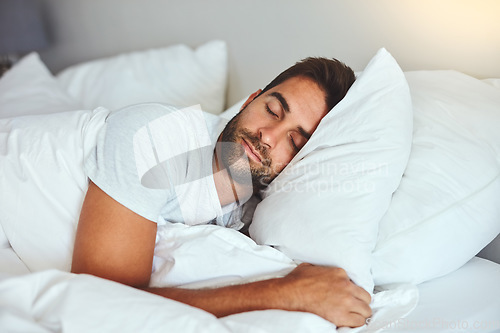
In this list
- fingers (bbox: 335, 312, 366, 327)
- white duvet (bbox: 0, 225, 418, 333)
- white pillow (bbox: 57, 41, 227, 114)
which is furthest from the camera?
white pillow (bbox: 57, 41, 227, 114)

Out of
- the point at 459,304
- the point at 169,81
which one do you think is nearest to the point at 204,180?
the point at 459,304

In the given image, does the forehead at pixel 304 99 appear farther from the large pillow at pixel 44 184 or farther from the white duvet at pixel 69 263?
the large pillow at pixel 44 184

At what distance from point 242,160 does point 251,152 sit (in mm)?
27

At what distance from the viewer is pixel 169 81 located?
167 centimetres

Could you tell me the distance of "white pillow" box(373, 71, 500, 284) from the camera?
894 millimetres

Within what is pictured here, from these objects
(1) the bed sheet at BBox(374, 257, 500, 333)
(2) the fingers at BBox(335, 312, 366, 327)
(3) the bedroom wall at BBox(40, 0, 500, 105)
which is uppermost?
(3) the bedroom wall at BBox(40, 0, 500, 105)

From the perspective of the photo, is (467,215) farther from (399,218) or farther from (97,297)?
(97,297)

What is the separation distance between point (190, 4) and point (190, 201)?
100cm

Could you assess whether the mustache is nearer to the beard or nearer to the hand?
the beard

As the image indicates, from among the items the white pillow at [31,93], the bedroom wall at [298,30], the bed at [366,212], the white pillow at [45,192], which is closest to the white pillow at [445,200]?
the bed at [366,212]

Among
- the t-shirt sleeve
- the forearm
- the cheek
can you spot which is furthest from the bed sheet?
the t-shirt sleeve

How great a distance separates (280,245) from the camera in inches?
36.1

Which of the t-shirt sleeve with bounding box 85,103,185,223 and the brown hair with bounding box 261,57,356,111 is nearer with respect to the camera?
the t-shirt sleeve with bounding box 85,103,185,223

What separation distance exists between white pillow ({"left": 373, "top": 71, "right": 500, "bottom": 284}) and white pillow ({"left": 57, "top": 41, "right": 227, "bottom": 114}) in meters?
→ 0.85
